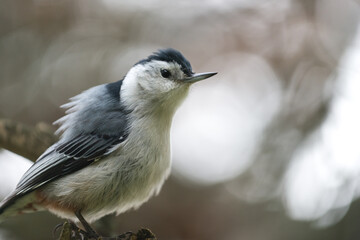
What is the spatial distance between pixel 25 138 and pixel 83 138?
16.8 inches

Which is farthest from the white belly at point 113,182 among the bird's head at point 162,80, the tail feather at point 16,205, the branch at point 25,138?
the branch at point 25,138

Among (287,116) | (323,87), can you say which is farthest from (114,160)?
(323,87)

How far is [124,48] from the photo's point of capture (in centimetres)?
420

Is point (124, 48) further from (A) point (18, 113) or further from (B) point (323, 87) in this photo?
(B) point (323, 87)

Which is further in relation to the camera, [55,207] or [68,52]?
[68,52]

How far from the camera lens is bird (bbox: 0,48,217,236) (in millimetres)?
2510

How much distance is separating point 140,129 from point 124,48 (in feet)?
5.74

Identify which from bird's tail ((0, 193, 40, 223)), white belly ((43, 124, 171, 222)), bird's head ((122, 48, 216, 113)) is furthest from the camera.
Answer: bird's head ((122, 48, 216, 113))

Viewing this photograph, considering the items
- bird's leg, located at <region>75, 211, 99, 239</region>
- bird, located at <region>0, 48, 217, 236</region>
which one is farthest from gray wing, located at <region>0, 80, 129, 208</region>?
bird's leg, located at <region>75, 211, 99, 239</region>

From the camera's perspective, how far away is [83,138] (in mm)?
2652

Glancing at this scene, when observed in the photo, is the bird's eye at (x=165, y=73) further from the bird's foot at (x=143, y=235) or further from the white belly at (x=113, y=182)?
the bird's foot at (x=143, y=235)

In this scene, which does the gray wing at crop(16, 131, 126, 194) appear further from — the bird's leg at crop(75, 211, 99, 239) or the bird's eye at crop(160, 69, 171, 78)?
the bird's eye at crop(160, 69, 171, 78)

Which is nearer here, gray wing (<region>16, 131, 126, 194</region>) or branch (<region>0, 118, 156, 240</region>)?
gray wing (<region>16, 131, 126, 194</region>)

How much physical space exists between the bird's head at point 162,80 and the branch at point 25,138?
1.92 ft
